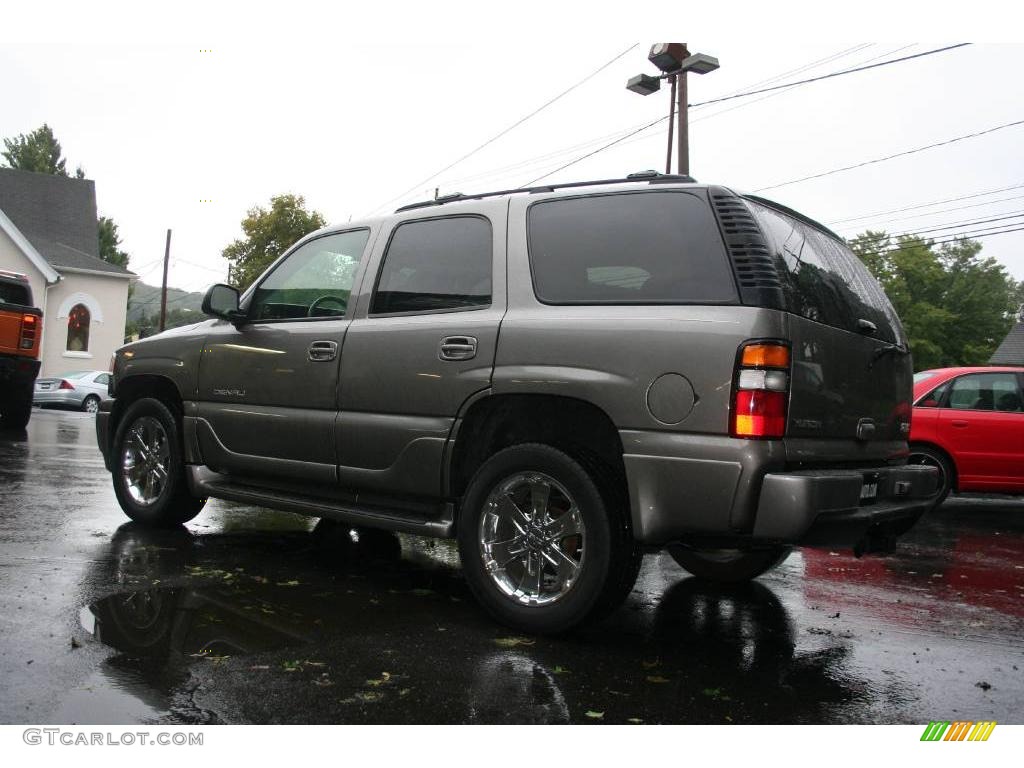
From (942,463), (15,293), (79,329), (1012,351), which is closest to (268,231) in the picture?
(79,329)

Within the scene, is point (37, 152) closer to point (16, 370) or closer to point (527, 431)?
point (16, 370)

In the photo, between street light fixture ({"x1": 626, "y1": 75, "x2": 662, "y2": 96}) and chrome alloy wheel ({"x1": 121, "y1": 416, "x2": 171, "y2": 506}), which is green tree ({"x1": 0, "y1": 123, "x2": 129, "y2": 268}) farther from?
chrome alloy wheel ({"x1": 121, "y1": 416, "x2": 171, "y2": 506})

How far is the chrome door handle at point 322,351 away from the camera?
4902 millimetres

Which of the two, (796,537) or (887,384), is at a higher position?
(887,384)

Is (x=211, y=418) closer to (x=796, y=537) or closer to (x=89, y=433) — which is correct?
(x=796, y=537)

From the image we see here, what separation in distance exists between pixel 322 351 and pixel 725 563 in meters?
2.61

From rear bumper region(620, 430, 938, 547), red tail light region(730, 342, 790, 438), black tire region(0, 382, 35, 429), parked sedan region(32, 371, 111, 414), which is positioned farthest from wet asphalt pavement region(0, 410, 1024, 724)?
parked sedan region(32, 371, 111, 414)

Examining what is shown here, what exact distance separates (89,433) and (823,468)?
1372cm

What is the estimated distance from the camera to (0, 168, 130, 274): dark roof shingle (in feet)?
107

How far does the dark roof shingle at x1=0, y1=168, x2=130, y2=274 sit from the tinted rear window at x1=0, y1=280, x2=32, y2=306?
19.2m

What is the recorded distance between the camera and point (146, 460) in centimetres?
615

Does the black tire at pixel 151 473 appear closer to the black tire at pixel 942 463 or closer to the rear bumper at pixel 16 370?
the black tire at pixel 942 463

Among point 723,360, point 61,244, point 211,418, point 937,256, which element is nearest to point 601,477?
point 723,360

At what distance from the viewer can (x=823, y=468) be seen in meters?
3.82
